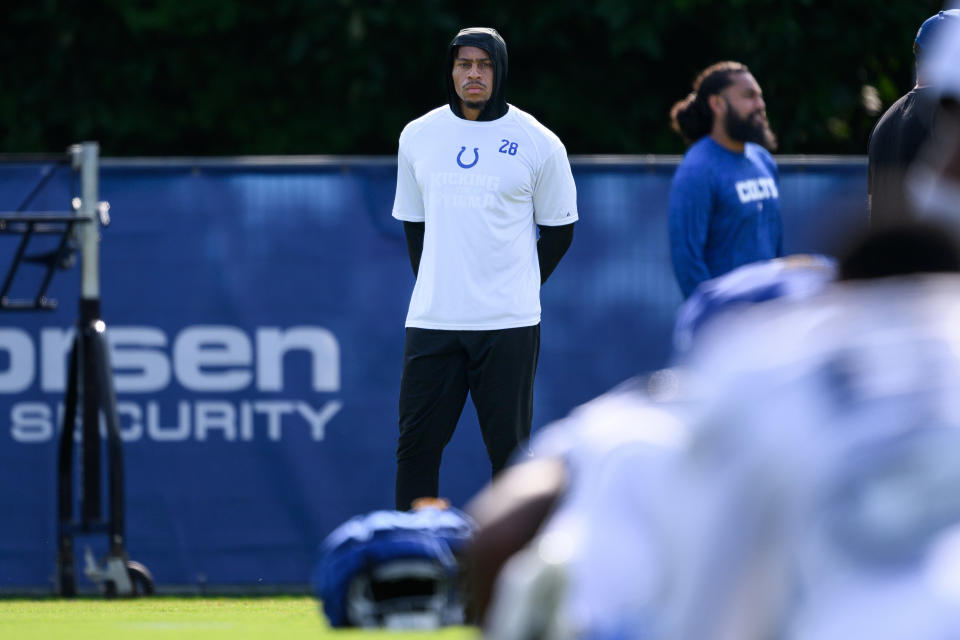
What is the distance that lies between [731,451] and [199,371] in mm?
6262

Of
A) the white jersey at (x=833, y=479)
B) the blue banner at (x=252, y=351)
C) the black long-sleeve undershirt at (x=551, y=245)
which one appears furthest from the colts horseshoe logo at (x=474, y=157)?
the white jersey at (x=833, y=479)

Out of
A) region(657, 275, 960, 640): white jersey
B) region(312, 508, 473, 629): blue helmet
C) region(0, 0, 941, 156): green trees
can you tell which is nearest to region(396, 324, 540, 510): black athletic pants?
region(312, 508, 473, 629): blue helmet

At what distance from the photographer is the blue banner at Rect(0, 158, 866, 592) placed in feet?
24.9

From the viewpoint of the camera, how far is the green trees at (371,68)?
11.3 metres

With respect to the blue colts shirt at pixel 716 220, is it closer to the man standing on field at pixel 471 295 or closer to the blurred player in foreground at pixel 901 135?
the man standing on field at pixel 471 295

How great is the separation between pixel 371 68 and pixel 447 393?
5.58 m

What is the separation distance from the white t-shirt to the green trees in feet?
16.8

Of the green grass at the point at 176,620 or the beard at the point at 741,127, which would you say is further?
the beard at the point at 741,127

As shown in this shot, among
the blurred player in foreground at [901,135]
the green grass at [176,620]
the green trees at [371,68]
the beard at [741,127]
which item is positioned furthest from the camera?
the green trees at [371,68]

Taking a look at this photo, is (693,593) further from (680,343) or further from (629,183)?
(629,183)

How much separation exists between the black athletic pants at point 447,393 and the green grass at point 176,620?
0.63m

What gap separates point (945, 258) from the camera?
1704 mm

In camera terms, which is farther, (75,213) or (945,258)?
(75,213)

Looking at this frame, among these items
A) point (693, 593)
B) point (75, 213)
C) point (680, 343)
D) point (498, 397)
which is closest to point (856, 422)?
point (693, 593)
